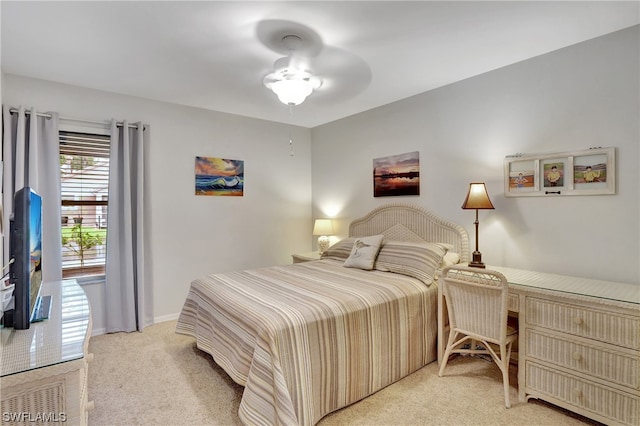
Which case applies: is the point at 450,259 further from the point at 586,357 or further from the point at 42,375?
the point at 42,375

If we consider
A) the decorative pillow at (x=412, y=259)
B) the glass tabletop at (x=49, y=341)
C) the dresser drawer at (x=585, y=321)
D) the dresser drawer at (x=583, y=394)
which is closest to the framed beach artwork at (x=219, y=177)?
the decorative pillow at (x=412, y=259)

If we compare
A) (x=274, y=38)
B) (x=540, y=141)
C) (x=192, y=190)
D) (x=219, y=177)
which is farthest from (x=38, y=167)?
(x=540, y=141)

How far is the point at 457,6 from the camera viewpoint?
1949mm

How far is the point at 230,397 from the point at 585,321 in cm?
226

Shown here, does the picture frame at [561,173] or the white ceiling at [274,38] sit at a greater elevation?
the white ceiling at [274,38]

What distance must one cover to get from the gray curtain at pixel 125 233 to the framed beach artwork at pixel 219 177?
0.65 meters

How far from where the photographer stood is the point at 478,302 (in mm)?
2182

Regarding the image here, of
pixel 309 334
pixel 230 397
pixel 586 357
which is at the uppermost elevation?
pixel 309 334

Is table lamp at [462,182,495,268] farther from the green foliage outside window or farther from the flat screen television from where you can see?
the green foliage outside window

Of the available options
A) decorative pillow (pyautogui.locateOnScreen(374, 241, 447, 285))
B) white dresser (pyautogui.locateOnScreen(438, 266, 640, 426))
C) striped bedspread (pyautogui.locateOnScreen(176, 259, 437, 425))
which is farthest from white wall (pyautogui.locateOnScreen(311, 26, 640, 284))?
striped bedspread (pyautogui.locateOnScreen(176, 259, 437, 425))

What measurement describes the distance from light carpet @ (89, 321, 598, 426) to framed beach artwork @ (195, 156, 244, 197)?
192cm

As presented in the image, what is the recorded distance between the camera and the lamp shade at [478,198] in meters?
2.66

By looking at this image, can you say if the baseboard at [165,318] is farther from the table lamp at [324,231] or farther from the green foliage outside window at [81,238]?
the table lamp at [324,231]

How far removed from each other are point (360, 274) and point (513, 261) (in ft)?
4.28
